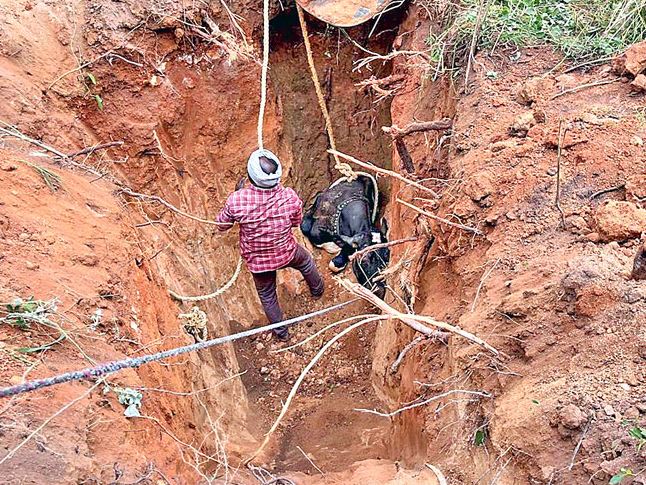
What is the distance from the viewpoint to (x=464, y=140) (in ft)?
10.6

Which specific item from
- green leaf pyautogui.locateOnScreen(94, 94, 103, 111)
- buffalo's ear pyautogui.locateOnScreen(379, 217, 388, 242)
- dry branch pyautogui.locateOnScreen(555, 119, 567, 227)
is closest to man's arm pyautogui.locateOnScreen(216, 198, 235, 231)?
green leaf pyautogui.locateOnScreen(94, 94, 103, 111)

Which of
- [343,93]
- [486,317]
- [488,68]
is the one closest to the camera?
[486,317]

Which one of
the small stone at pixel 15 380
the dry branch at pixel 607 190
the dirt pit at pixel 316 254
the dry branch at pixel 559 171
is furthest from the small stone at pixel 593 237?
the small stone at pixel 15 380

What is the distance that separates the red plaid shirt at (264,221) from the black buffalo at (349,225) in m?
0.99

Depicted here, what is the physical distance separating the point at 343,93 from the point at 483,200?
2.81 m

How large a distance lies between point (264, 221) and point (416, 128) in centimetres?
130

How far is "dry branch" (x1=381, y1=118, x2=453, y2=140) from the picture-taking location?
3178 millimetres

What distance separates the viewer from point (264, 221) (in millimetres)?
3893

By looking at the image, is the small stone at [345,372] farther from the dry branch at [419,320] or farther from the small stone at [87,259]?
the small stone at [87,259]

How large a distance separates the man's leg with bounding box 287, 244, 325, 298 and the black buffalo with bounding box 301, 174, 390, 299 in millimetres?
437

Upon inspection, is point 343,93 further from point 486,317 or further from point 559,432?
point 559,432

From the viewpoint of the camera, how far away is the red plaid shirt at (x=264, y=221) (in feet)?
12.6

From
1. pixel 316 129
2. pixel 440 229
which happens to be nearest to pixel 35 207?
pixel 440 229

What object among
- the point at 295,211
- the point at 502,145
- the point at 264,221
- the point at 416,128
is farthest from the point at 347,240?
the point at 502,145
